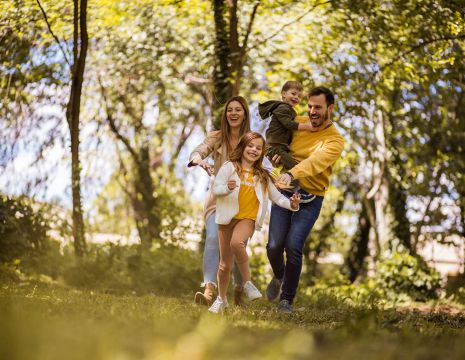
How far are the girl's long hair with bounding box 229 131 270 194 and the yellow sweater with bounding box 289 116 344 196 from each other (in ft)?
0.77

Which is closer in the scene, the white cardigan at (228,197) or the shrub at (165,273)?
the white cardigan at (228,197)

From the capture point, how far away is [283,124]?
6.05m

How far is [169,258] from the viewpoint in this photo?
9227 millimetres

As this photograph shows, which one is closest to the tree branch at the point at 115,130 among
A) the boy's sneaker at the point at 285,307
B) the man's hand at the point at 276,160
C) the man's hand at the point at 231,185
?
the man's hand at the point at 276,160

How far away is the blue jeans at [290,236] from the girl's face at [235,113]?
0.78 metres

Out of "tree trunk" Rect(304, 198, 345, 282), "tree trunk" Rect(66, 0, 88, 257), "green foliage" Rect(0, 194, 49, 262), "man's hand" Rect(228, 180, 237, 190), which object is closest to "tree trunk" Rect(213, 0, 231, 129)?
"tree trunk" Rect(66, 0, 88, 257)

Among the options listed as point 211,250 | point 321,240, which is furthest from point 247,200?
point 321,240

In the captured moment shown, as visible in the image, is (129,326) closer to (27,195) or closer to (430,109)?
(27,195)

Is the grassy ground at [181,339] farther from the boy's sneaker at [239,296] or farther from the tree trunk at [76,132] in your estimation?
the tree trunk at [76,132]

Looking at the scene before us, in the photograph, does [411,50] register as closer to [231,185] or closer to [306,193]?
[306,193]

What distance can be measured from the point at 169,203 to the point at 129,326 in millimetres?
7656

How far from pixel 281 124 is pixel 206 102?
9864 millimetres

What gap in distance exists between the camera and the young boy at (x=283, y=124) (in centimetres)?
602

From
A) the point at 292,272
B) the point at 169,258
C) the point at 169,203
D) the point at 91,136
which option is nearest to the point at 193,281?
the point at 169,258
